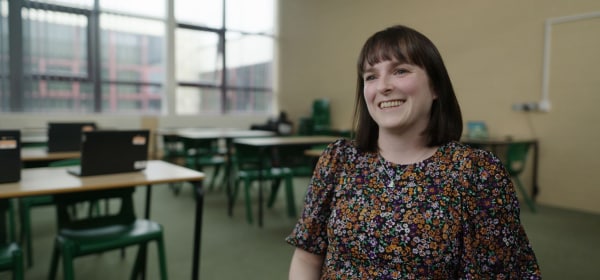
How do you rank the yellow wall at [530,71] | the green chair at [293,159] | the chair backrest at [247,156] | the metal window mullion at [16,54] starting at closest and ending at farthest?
the chair backrest at [247,156], the green chair at [293,159], the yellow wall at [530,71], the metal window mullion at [16,54]

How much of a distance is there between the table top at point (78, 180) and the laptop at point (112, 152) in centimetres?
3

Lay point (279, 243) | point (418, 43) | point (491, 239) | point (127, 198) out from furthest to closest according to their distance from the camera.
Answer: point (279, 243) → point (127, 198) → point (418, 43) → point (491, 239)

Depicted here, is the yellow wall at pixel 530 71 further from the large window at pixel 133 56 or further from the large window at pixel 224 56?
the large window at pixel 133 56

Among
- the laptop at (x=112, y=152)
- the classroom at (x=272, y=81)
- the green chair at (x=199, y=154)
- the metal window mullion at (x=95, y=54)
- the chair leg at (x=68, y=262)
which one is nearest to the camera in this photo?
the chair leg at (x=68, y=262)

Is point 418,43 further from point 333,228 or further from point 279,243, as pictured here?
point 279,243

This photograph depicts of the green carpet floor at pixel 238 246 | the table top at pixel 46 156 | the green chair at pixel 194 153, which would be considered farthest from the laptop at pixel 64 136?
the green chair at pixel 194 153

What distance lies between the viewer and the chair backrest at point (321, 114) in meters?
7.85

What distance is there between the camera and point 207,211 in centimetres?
395

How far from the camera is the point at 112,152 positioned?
75.4 inches

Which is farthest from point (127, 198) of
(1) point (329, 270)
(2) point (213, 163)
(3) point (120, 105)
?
(3) point (120, 105)

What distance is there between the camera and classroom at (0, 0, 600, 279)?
3.24 meters

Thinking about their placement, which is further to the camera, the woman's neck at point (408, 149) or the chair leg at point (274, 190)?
the chair leg at point (274, 190)

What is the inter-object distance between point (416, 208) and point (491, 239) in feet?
0.56

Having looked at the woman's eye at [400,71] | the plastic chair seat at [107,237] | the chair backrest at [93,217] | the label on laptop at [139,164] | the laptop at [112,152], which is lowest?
the plastic chair seat at [107,237]
